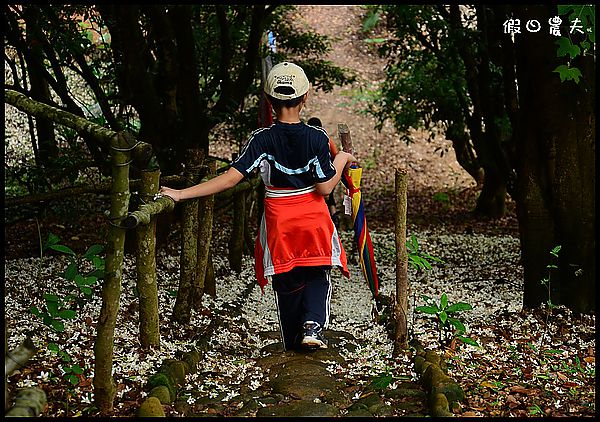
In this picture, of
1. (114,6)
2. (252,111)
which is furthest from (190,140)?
(252,111)

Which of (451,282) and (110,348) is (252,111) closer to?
(451,282)

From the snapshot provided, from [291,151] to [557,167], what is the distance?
1995mm

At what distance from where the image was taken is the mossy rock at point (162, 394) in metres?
2.91

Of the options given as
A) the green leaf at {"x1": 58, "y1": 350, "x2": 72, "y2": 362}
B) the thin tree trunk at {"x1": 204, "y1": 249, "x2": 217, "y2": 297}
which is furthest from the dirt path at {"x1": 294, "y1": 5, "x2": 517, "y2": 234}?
the green leaf at {"x1": 58, "y1": 350, "x2": 72, "y2": 362}

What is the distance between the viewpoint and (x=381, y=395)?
3281 millimetres

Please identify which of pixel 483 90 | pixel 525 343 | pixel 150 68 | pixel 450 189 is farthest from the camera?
pixel 450 189

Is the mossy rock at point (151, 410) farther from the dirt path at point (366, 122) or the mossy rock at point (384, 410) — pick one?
the dirt path at point (366, 122)

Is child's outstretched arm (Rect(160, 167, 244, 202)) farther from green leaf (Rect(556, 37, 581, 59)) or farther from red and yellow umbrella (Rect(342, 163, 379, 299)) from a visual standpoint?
green leaf (Rect(556, 37, 581, 59))

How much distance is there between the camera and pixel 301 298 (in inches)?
164

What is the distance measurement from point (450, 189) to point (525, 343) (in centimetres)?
1082

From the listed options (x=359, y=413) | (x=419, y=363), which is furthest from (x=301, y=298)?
(x=359, y=413)

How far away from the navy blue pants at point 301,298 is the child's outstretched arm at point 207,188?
679 millimetres

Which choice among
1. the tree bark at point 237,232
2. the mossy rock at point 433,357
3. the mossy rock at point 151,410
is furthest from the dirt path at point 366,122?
the mossy rock at point 151,410

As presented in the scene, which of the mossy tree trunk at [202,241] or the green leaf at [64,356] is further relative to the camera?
the mossy tree trunk at [202,241]
